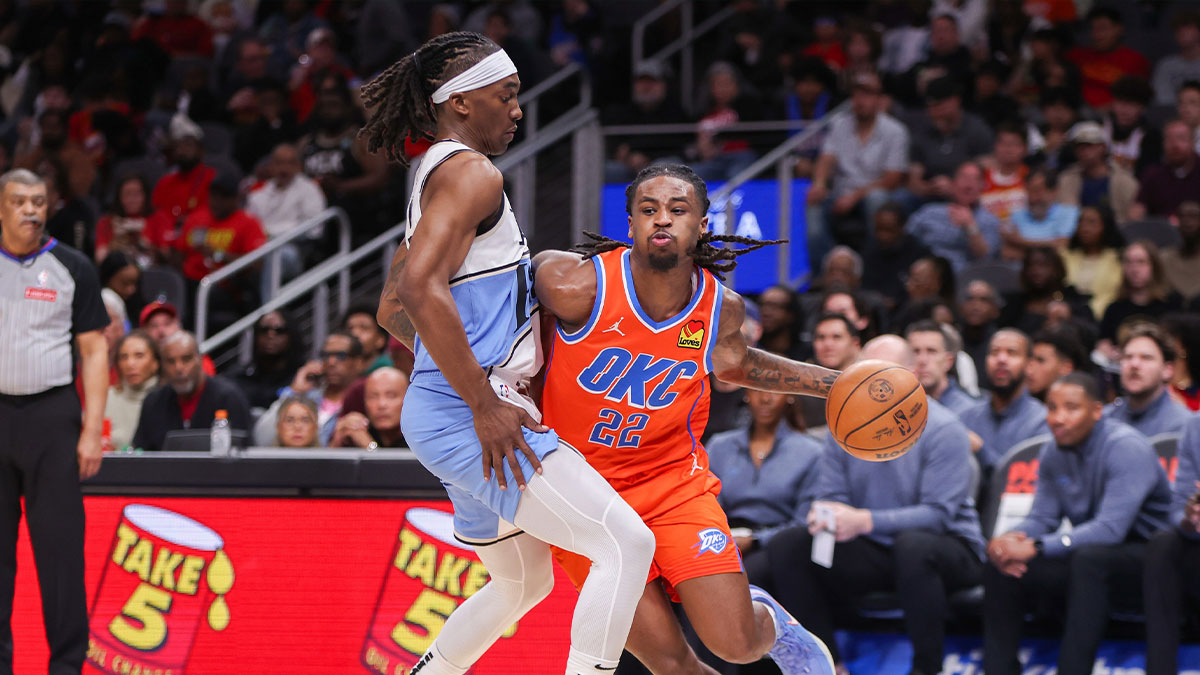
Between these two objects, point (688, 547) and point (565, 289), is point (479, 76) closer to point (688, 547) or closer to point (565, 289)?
point (565, 289)

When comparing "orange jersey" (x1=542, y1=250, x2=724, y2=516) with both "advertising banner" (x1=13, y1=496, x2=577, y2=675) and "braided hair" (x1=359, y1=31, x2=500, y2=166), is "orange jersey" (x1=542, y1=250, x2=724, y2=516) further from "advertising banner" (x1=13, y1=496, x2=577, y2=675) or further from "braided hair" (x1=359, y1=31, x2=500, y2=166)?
"advertising banner" (x1=13, y1=496, x2=577, y2=675)

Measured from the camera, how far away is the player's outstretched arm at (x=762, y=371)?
432 cm

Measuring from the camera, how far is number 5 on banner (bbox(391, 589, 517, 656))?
17.6ft

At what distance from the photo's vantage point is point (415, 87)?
3.89 m

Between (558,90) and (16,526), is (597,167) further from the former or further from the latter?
(16,526)

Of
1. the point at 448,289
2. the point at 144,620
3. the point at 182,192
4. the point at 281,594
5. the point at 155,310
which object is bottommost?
the point at 144,620

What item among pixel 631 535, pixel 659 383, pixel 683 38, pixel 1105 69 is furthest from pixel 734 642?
pixel 683 38

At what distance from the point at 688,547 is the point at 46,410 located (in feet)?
9.25

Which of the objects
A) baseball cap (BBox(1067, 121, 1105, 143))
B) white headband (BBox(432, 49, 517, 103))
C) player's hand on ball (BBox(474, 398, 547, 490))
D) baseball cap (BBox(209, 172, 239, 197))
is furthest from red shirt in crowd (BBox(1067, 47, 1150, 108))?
player's hand on ball (BBox(474, 398, 547, 490))

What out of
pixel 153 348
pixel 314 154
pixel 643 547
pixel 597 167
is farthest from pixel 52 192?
pixel 643 547

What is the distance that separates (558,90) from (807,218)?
271cm

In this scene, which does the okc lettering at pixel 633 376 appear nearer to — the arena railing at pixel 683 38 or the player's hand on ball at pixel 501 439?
the player's hand on ball at pixel 501 439

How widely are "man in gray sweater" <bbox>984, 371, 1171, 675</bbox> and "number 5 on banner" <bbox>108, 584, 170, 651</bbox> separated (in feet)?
11.3

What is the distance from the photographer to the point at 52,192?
1091 cm
